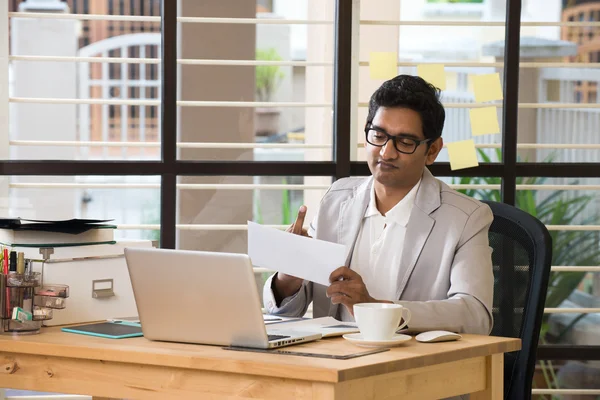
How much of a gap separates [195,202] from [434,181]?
36.9 inches

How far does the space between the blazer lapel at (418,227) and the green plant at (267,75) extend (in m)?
0.84

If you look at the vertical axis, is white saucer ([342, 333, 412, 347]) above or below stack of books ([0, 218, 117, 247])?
below

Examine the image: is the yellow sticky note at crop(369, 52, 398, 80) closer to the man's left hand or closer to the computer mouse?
the man's left hand

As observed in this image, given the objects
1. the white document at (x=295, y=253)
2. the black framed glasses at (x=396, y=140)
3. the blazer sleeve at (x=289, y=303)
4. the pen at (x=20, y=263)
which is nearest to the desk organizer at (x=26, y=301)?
the pen at (x=20, y=263)

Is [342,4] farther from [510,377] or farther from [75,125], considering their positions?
[510,377]

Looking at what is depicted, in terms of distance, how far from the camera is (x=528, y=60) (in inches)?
123

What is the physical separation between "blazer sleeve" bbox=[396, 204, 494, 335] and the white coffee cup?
0.60 feet

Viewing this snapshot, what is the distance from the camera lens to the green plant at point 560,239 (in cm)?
317

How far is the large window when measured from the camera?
2.97m

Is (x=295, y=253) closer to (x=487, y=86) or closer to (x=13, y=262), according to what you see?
(x=13, y=262)

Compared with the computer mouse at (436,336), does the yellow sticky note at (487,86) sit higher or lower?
higher

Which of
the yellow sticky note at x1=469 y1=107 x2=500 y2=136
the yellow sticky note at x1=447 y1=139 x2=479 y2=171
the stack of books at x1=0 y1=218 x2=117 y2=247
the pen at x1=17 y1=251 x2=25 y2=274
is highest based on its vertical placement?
the yellow sticky note at x1=469 y1=107 x2=500 y2=136

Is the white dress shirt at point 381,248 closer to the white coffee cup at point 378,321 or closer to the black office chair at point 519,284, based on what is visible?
the black office chair at point 519,284

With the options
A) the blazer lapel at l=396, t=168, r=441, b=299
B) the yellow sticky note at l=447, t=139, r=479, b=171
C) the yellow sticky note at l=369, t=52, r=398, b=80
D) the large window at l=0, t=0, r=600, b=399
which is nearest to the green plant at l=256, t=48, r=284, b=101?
the large window at l=0, t=0, r=600, b=399
